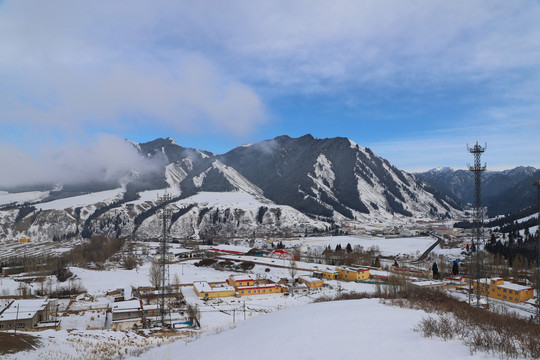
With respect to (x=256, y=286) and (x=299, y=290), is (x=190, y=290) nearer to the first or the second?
(x=256, y=286)

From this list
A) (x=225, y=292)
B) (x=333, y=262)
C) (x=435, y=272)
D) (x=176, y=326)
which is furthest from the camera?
(x=333, y=262)

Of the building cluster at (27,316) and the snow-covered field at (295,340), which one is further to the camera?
the building cluster at (27,316)

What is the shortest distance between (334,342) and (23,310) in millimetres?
34789

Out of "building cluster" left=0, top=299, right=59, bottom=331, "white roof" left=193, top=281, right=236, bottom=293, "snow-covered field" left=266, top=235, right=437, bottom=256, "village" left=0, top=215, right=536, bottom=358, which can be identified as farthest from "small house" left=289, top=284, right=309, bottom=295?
"snow-covered field" left=266, top=235, right=437, bottom=256

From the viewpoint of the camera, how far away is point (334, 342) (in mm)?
8938

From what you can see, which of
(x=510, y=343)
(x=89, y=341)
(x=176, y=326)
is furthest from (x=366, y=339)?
(x=176, y=326)

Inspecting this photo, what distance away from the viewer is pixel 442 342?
8.07 meters

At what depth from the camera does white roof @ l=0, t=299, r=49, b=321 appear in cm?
2788

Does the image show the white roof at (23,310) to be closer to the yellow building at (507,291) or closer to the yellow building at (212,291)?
the yellow building at (212,291)

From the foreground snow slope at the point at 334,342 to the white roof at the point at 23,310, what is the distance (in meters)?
23.0

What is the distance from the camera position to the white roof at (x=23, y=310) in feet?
91.5

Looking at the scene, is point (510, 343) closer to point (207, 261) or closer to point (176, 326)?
point (176, 326)

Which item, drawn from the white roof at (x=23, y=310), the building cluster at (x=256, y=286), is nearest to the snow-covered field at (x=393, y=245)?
the building cluster at (x=256, y=286)

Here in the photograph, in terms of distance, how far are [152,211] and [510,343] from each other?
18029 centimetres
